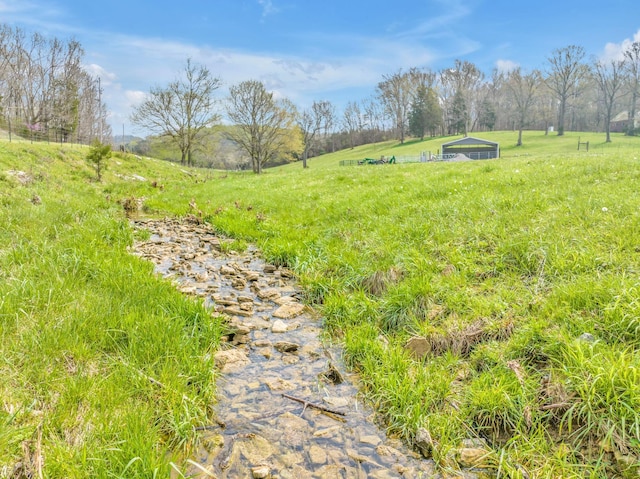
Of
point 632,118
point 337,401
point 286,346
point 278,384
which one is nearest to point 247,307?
point 286,346

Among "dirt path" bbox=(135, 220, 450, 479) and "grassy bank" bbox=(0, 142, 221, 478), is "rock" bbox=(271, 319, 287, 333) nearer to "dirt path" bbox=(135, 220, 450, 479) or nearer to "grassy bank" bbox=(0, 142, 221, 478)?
"dirt path" bbox=(135, 220, 450, 479)

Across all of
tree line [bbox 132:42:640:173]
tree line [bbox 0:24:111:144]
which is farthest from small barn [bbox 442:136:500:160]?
tree line [bbox 0:24:111:144]

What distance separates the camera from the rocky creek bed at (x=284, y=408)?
88.7 inches

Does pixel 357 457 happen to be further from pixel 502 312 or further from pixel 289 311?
pixel 289 311

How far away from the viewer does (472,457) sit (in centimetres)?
232

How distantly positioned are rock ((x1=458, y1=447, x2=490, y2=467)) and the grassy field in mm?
86

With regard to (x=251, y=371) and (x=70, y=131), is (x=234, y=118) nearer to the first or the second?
(x=70, y=131)

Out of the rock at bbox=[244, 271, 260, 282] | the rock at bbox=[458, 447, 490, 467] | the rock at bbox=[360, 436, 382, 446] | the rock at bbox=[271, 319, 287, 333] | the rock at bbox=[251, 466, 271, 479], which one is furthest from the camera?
the rock at bbox=[244, 271, 260, 282]

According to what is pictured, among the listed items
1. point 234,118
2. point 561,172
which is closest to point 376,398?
point 561,172

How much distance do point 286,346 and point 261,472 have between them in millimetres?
1482

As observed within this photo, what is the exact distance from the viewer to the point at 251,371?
3.21 meters

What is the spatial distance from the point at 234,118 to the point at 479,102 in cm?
7115

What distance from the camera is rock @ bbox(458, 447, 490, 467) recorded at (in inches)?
89.9

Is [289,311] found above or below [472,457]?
above
